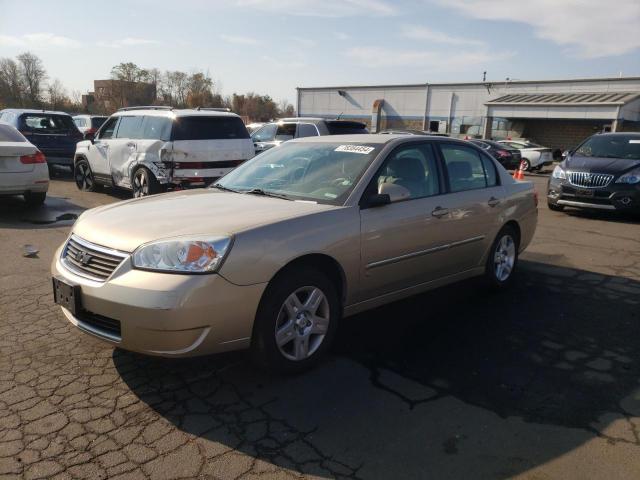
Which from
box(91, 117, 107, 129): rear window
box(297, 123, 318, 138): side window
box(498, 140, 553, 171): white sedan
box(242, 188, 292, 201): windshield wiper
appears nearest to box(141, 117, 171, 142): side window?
box(297, 123, 318, 138): side window

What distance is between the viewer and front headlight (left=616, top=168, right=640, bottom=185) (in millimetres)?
9625

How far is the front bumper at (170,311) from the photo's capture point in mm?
2912

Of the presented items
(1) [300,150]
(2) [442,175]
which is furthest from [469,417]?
(1) [300,150]

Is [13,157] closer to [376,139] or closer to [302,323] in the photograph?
[376,139]

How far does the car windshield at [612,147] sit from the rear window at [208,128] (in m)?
7.25

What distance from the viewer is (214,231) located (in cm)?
317

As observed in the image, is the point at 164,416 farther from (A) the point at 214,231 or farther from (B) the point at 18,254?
(B) the point at 18,254

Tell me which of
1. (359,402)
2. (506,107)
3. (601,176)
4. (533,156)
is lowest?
(359,402)

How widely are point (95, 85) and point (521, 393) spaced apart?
90411 millimetres

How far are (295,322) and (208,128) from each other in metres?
6.91

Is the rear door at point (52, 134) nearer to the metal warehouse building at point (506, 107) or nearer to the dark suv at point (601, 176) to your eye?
the dark suv at point (601, 176)

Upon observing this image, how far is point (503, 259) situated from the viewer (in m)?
5.55

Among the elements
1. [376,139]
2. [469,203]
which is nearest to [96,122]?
[376,139]

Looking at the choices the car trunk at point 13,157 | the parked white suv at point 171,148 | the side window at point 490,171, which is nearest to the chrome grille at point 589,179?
the side window at point 490,171
